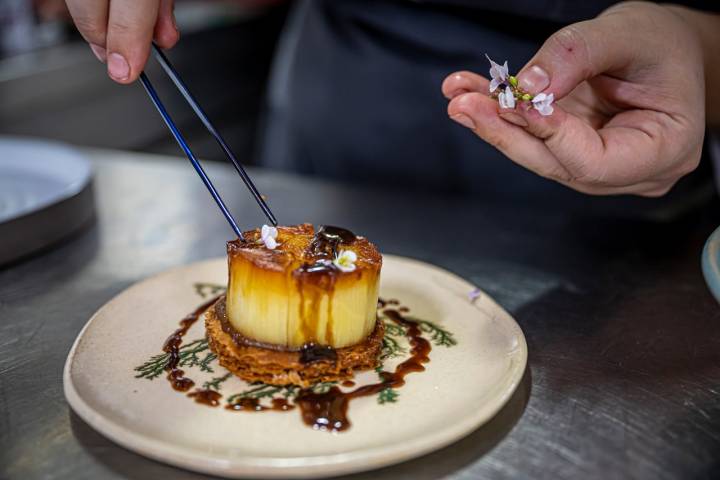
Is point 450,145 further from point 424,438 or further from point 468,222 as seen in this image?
point 424,438

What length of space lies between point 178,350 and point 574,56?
0.89m

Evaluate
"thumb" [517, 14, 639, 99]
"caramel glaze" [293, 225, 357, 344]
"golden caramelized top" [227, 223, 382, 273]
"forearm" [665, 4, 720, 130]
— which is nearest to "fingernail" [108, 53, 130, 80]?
"golden caramelized top" [227, 223, 382, 273]

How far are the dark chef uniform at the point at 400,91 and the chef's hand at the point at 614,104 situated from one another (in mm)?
649

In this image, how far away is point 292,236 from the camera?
1.32m

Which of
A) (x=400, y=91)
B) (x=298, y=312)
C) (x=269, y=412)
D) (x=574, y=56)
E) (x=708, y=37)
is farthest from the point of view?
(x=400, y=91)

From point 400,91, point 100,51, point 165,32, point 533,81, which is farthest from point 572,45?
point 400,91

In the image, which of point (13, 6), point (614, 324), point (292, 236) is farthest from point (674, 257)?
point (13, 6)

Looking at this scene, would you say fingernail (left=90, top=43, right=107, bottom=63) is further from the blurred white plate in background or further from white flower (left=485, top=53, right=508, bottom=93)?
white flower (left=485, top=53, right=508, bottom=93)

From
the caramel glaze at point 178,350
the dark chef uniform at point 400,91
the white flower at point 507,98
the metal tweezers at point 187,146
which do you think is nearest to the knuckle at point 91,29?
the metal tweezers at point 187,146

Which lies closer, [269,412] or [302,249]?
[269,412]

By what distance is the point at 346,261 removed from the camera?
4.03 ft

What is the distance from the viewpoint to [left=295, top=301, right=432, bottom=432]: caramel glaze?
1.08 metres

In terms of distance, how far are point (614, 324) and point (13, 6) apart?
3.09m

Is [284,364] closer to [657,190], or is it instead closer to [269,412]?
[269,412]
